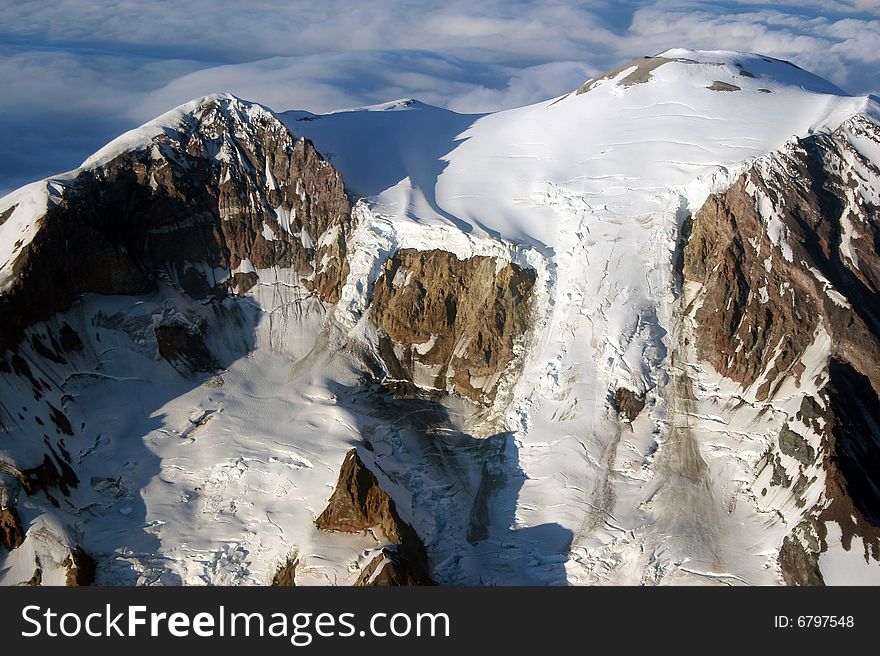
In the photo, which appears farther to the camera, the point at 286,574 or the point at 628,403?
the point at 628,403

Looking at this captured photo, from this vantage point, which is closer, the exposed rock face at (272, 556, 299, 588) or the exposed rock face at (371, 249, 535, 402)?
the exposed rock face at (272, 556, 299, 588)

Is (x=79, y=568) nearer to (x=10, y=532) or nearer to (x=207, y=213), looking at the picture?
(x=10, y=532)

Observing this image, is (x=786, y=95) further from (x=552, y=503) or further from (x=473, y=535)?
(x=473, y=535)

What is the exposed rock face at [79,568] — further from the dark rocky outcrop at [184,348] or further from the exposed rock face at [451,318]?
the exposed rock face at [451,318]

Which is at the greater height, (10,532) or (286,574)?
(10,532)

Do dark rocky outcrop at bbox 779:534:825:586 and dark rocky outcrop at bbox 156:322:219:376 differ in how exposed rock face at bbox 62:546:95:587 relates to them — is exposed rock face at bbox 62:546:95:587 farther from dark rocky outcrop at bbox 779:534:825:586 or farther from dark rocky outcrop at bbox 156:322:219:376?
dark rocky outcrop at bbox 779:534:825:586

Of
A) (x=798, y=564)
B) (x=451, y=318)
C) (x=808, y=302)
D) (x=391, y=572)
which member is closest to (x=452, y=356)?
(x=451, y=318)

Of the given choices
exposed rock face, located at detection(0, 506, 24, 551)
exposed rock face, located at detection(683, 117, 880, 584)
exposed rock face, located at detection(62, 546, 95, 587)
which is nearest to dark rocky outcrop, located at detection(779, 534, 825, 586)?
exposed rock face, located at detection(683, 117, 880, 584)
